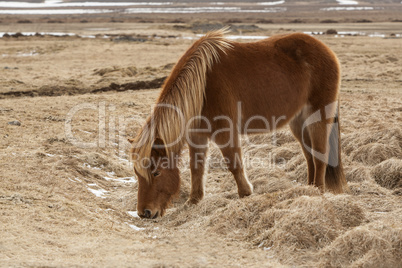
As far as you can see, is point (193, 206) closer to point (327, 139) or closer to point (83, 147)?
point (327, 139)

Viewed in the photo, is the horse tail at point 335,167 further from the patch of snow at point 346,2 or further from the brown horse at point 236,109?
the patch of snow at point 346,2

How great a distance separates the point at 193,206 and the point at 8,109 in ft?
17.1

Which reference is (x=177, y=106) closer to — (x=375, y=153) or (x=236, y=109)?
(x=236, y=109)

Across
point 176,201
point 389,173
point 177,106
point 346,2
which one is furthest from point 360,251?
point 346,2

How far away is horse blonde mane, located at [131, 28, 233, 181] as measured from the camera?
4.27 m

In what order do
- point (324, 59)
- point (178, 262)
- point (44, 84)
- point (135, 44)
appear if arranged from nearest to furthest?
point (178, 262)
point (324, 59)
point (44, 84)
point (135, 44)

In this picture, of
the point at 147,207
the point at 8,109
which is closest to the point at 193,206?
the point at 147,207

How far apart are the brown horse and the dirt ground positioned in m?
0.39

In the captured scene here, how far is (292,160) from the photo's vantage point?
630 cm

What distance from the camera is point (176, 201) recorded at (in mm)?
5379

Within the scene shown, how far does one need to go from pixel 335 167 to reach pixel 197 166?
1598 millimetres

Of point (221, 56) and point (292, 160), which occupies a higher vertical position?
point (221, 56)

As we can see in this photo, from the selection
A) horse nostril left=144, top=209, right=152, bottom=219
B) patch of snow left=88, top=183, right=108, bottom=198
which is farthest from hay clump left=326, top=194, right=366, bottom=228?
patch of snow left=88, top=183, right=108, bottom=198

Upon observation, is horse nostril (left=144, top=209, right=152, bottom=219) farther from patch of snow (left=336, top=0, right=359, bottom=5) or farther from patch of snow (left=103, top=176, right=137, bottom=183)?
patch of snow (left=336, top=0, right=359, bottom=5)
